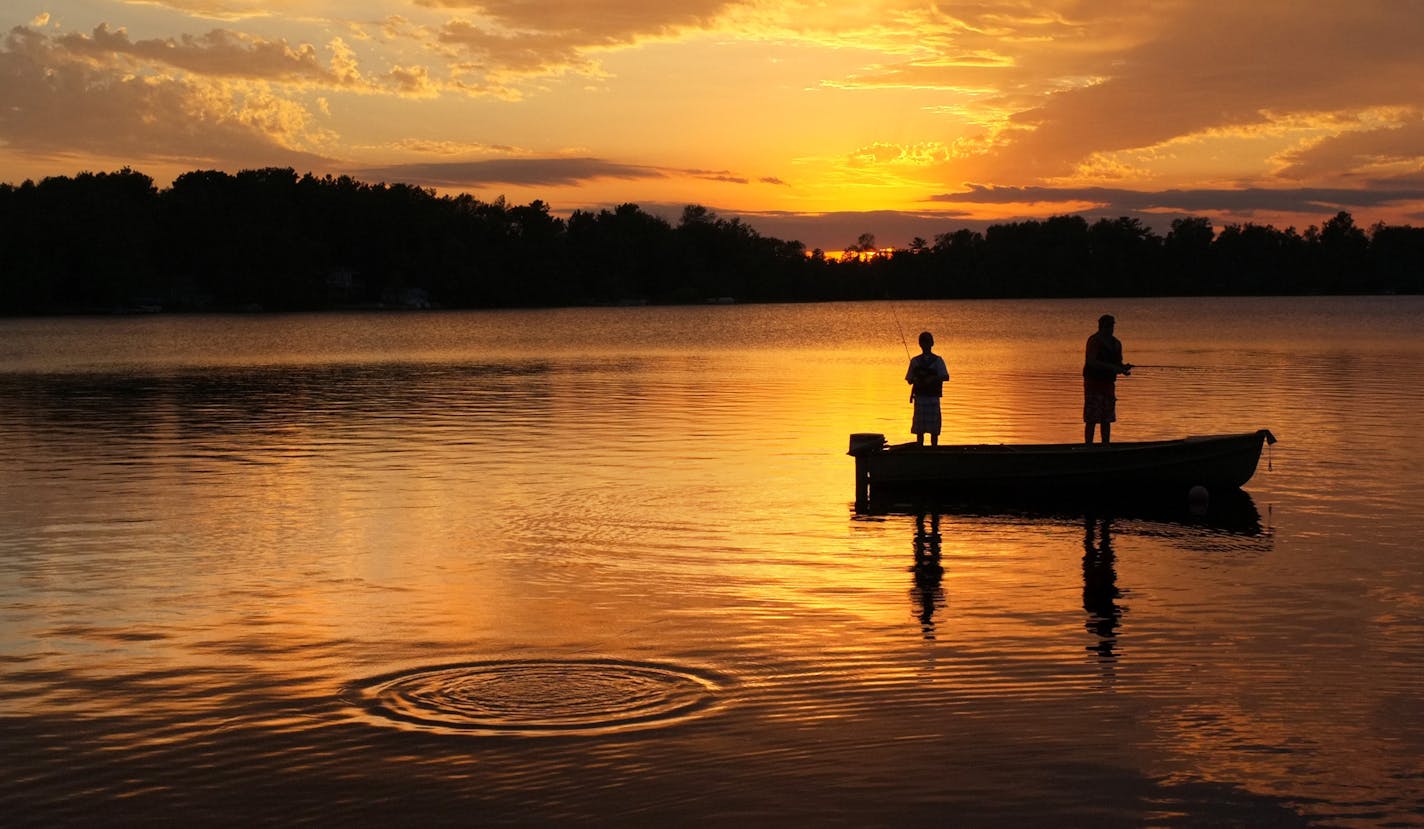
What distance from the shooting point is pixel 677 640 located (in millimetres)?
12891

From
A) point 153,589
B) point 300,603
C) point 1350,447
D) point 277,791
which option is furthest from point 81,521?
point 1350,447

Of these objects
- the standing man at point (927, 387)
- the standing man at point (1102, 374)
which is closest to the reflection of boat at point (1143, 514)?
the standing man at point (927, 387)

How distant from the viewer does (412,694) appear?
11164 mm

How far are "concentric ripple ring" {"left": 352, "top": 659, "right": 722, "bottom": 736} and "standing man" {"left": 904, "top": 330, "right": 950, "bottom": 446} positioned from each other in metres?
11.9

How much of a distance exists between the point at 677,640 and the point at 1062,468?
10293mm

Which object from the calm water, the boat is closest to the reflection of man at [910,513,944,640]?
the calm water

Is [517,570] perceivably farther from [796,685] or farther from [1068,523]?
[1068,523]

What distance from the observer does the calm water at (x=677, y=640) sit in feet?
29.8

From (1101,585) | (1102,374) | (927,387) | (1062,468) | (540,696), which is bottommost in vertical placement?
(540,696)

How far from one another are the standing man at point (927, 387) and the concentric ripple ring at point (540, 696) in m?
11.9

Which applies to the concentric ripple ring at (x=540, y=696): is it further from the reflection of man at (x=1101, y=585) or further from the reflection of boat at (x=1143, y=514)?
the reflection of boat at (x=1143, y=514)

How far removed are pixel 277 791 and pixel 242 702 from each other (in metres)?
2.05

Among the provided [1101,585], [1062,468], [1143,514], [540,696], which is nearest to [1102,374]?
[1062,468]

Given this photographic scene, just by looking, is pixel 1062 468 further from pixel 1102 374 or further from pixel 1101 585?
pixel 1101 585
